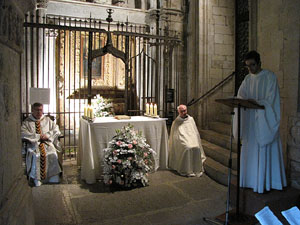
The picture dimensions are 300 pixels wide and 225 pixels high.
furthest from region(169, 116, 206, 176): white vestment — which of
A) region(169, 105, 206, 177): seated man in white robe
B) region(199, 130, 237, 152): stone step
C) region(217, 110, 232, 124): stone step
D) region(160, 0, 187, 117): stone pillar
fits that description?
region(160, 0, 187, 117): stone pillar

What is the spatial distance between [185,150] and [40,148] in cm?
253

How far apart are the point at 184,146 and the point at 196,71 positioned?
2.68 m

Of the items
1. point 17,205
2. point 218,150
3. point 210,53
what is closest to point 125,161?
point 218,150

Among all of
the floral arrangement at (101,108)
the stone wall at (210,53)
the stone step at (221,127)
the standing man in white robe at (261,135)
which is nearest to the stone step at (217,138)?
the stone step at (221,127)

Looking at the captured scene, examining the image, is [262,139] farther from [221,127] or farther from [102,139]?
[221,127]

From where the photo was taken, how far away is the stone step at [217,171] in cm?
470

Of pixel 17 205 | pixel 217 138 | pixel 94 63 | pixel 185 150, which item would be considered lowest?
pixel 185 150

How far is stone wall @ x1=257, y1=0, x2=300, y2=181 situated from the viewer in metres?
3.99

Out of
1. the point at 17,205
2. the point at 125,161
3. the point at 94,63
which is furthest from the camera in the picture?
the point at 94,63

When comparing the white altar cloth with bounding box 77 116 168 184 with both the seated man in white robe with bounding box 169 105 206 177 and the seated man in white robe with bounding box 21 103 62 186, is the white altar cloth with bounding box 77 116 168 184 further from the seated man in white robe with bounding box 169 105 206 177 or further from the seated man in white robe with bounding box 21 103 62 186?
the seated man in white robe with bounding box 21 103 62 186

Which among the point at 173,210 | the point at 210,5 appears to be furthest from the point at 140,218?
the point at 210,5

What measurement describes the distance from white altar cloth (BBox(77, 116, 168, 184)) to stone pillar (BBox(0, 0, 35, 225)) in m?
2.57

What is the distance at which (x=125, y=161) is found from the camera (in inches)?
169

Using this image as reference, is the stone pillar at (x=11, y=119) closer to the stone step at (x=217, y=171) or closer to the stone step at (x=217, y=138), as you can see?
the stone step at (x=217, y=171)
